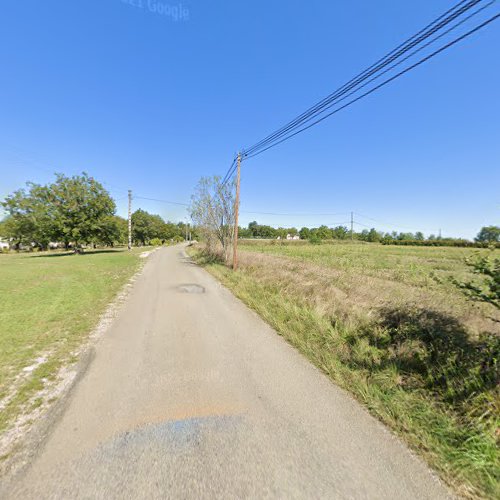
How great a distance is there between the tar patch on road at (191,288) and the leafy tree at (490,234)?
28.0 feet

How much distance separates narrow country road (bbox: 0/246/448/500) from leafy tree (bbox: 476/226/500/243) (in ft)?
9.75

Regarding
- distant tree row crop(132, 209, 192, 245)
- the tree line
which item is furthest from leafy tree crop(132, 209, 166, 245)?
the tree line

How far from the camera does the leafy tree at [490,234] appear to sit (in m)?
3.10

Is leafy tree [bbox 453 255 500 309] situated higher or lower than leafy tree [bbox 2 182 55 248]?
lower

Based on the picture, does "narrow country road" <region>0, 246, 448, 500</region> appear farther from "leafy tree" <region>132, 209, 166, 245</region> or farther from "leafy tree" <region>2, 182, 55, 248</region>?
"leafy tree" <region>132, 209, 166, 245</region>

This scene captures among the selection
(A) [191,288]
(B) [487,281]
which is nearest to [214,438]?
(B) [487,281]

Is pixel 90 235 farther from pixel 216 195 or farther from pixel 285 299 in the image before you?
pixel 285 299

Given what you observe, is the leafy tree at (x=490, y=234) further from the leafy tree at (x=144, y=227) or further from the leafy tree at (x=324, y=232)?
the leafy tree at (x=324, y=232)

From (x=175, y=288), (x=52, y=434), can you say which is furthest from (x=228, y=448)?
(x=175, y=288)

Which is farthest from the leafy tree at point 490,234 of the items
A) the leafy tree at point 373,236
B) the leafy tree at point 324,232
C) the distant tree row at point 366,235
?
the leafy tree at point 373,236

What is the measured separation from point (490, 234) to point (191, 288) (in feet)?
30.7

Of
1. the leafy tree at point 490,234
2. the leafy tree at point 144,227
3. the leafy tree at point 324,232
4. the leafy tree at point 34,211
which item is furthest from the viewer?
the leafy tree at point 324,232

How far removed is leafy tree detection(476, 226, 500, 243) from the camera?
310cm

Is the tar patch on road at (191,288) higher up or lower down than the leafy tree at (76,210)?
lower down
